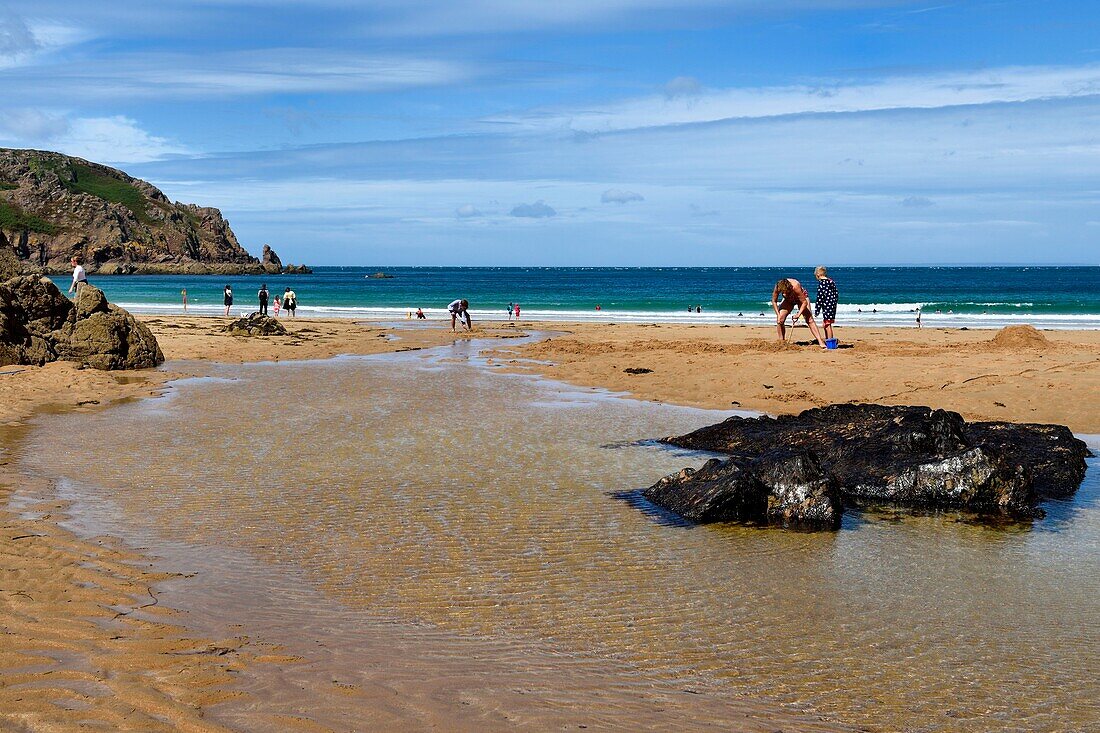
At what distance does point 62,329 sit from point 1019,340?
74.1 feet

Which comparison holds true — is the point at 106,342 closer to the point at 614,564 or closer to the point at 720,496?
the point at 720,496

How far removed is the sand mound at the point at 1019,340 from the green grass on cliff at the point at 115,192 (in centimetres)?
18765

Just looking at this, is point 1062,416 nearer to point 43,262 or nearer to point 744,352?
point 744,352

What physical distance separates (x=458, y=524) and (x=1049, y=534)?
514 cm

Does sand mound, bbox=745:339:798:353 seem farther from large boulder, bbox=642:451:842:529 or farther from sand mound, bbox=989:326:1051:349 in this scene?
large boulder, bbox=642:451:842:529

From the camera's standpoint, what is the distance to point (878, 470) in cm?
923

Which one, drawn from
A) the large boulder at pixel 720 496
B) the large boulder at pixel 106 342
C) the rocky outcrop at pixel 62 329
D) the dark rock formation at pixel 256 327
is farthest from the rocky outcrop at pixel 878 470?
the dark rock formation at pixel 256 327

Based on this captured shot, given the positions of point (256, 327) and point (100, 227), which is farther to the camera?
point (100, 227)

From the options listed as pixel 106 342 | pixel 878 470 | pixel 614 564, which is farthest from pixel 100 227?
pixel 614 564

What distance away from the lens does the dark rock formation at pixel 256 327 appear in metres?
30.2

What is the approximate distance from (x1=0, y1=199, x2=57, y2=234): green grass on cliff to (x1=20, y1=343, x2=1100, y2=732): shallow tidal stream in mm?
172691

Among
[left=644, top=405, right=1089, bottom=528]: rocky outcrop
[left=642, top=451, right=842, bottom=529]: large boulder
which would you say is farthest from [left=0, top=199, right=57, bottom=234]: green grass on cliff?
[left=642, top=451, right=842, bottom=529]: large boulder

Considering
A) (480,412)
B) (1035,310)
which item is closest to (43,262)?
(1035,310)

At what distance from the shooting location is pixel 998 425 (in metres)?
11.2
